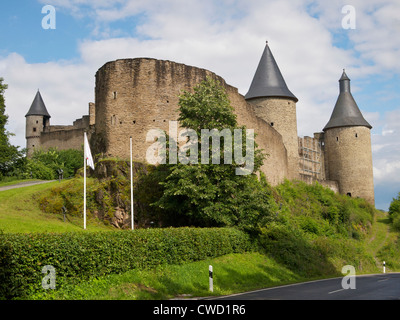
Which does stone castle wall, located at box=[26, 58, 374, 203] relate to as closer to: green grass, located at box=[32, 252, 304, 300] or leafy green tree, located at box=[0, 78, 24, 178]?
leafy green tree, located at box=[0, 78, 24, 178]

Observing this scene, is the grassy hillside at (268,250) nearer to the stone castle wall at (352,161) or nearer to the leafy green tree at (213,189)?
the leafy green tree at (213,189)

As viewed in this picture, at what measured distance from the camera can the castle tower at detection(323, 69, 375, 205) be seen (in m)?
54.6

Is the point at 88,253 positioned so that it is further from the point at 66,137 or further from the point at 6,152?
the point at 66,137

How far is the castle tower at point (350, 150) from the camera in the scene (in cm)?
5456

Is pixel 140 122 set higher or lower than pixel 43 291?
higher

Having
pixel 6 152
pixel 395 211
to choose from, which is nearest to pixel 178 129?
pixel 6 152

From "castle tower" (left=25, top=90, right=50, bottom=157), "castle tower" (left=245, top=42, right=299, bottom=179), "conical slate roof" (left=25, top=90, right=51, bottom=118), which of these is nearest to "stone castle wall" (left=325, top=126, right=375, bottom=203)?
"castle tower" (left=245, top=42, right=299, bottom=179)

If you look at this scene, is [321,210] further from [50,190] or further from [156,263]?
[156,263]

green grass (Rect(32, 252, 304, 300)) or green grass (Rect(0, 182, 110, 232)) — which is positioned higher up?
green grass (Rect(0, 182, 110, 232))

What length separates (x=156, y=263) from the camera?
1478cm

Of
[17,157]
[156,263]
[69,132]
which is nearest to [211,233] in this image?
[156,263]

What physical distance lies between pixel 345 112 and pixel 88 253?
49181mm

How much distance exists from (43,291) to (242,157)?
12.4 m

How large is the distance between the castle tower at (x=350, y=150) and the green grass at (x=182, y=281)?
36463 mm
